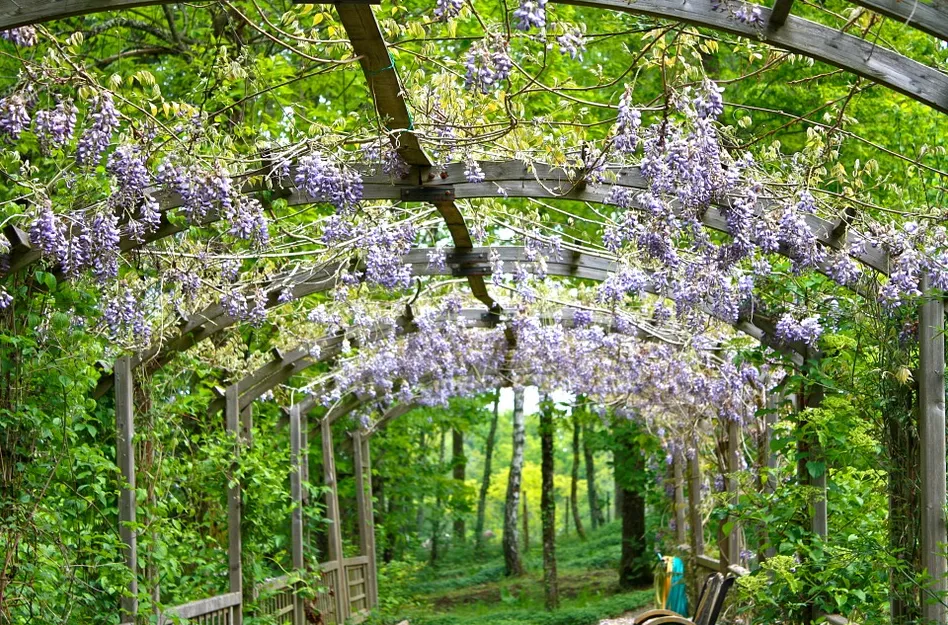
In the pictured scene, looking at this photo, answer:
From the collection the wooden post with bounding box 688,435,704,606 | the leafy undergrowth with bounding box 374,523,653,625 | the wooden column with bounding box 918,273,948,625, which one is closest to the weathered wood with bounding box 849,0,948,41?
the wooden column with bounding box 918,273,948,625

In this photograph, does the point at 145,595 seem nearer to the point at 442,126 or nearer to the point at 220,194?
the point at 220,194

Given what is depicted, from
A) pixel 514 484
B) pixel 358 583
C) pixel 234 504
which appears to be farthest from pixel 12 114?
pixel 514 484

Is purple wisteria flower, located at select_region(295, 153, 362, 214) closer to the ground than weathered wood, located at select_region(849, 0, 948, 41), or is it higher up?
closer to the ground

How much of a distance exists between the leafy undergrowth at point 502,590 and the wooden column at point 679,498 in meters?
1.56

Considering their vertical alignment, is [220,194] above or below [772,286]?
above

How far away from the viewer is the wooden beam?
10.7 ft

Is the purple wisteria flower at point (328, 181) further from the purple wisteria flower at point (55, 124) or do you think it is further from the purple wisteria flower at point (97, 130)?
the purple wisteria flower at point (55, 124)

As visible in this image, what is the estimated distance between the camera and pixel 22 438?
5.31m

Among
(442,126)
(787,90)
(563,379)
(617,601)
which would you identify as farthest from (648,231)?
(617,601)

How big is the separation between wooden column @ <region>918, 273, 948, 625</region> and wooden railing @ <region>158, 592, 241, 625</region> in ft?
13.3

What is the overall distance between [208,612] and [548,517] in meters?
9.05

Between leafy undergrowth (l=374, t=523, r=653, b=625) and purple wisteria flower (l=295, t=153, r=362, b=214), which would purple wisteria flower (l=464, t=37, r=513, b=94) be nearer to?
purple wisteria flower (l=295, t=153, r=362, b=214)

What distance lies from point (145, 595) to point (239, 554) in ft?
7.09

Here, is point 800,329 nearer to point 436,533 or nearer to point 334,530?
point 334,530
